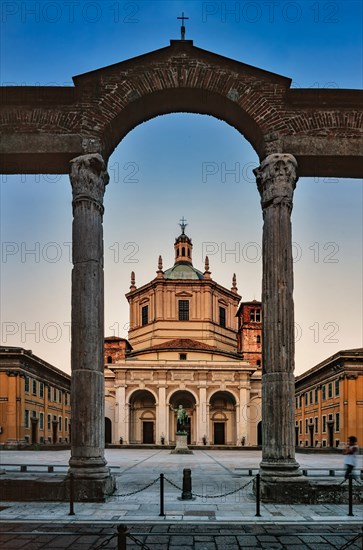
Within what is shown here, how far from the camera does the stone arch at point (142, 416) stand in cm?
6606

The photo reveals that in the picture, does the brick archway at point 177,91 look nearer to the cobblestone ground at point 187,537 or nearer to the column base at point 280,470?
the column base at point 280,470

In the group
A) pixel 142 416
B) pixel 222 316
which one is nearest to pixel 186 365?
pixel 142 416

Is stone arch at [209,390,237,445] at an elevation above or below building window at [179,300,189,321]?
below

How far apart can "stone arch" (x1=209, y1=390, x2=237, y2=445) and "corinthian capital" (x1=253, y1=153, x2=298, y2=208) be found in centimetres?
5475

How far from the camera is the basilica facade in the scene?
6512 centimetres

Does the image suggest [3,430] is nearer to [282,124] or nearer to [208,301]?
[208,301]

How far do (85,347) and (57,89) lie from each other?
19.2ft

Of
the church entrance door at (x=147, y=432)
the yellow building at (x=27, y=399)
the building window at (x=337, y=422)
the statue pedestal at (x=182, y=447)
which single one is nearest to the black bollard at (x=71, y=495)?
the statue pedestal at (x=182, y=447)

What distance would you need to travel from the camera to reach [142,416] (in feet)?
221

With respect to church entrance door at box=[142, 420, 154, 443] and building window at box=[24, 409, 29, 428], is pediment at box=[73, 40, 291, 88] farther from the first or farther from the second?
church entrance door at box=[142, 420, 154, 443]

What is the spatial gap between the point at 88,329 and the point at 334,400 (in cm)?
4313

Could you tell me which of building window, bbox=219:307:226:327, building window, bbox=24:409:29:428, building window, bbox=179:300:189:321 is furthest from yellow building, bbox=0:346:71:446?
building window, bbox=219:307:226:327

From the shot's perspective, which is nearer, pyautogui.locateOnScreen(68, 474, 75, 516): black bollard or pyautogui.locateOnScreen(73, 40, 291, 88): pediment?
pyautogui.locateOnScreen(68, 474, 75, 516): black bollard

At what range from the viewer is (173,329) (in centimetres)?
7044
